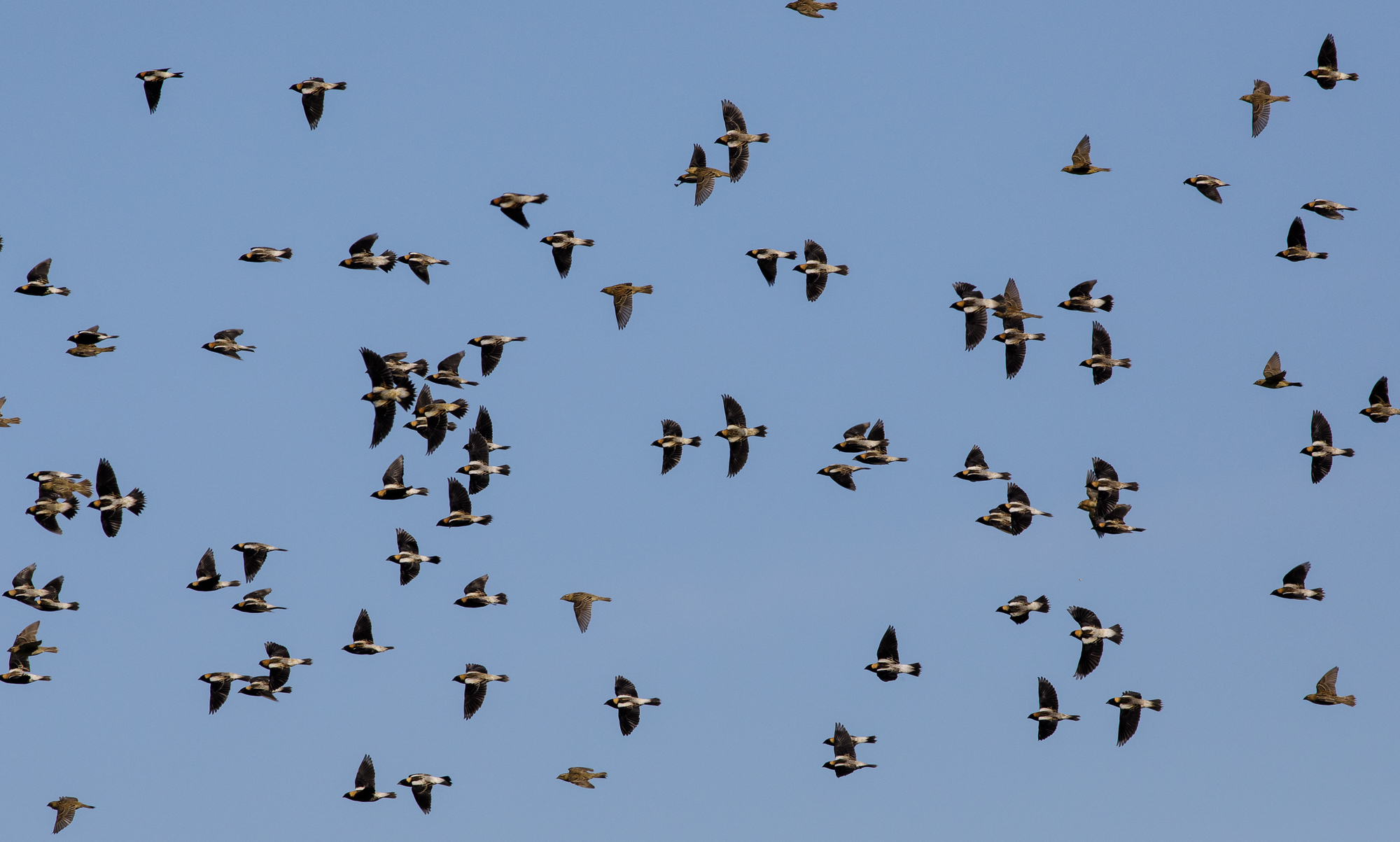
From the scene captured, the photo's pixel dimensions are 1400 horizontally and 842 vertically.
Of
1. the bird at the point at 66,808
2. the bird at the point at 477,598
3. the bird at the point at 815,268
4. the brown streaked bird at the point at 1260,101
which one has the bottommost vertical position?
the bird at the point at 66,808

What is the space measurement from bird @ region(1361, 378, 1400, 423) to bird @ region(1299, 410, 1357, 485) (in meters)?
1.41

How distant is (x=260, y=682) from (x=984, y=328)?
19450 millimetres

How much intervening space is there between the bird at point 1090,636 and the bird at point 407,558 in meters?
15.5

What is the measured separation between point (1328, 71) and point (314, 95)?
75.0 ft

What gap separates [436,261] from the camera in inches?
2197

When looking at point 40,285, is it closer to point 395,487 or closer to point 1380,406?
point 395,487

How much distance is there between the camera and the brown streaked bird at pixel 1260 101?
52.5 metres

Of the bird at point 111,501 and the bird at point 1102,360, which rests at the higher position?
the bird at point 1102,360

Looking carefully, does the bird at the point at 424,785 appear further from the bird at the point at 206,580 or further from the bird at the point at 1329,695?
the bird at the point at 1329,695

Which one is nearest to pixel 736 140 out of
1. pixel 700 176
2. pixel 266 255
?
pixel 700 176

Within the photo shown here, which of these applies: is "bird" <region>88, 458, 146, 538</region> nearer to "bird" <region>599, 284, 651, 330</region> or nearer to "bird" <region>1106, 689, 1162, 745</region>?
"bird" <region>599, 284, 651, 330</region>

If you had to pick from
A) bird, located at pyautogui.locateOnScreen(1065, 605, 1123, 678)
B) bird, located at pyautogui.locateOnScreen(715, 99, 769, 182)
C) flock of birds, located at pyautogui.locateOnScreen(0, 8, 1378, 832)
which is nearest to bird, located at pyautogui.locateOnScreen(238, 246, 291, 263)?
flock of birds, located at pyautogui.locateOnScreen(0, 8, 1378, 832)

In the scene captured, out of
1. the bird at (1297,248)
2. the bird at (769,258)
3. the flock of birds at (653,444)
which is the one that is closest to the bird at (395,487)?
the flock of birds at (653,444)

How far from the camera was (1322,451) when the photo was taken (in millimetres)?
55594
